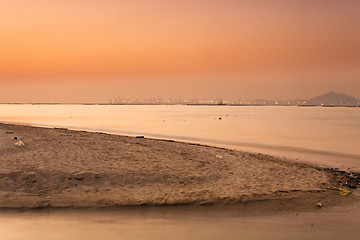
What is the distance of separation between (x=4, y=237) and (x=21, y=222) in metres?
0.91

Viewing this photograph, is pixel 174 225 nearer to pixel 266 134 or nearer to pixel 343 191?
pixel 343 191

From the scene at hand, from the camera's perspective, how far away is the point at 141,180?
13.3m

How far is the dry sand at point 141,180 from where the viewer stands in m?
11.3

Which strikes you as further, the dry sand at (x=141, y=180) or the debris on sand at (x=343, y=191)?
the debris on sand at (x=343, y=191)

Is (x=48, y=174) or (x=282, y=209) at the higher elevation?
(x=48, y=174)

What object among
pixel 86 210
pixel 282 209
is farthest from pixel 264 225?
pixel 86 210

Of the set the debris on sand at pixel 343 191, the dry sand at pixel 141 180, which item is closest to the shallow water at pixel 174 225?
the dry sand at pixel 141 180

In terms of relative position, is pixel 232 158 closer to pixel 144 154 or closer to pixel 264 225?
pixel 144 154

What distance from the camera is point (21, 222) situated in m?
9.54

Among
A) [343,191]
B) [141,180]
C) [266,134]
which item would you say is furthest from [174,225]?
[266,134]

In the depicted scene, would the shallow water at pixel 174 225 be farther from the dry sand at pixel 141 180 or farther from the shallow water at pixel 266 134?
the shallow water at pixel 266 134

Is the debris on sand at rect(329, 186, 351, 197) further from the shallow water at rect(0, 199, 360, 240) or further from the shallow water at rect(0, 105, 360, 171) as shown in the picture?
the shallow water at rect(0, 105, 360, 171)

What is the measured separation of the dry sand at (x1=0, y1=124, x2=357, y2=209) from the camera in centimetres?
1131

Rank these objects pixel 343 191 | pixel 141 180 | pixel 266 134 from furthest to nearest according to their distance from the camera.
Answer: pixel 266 134 → pixel 141 180 → pixel 343 191
